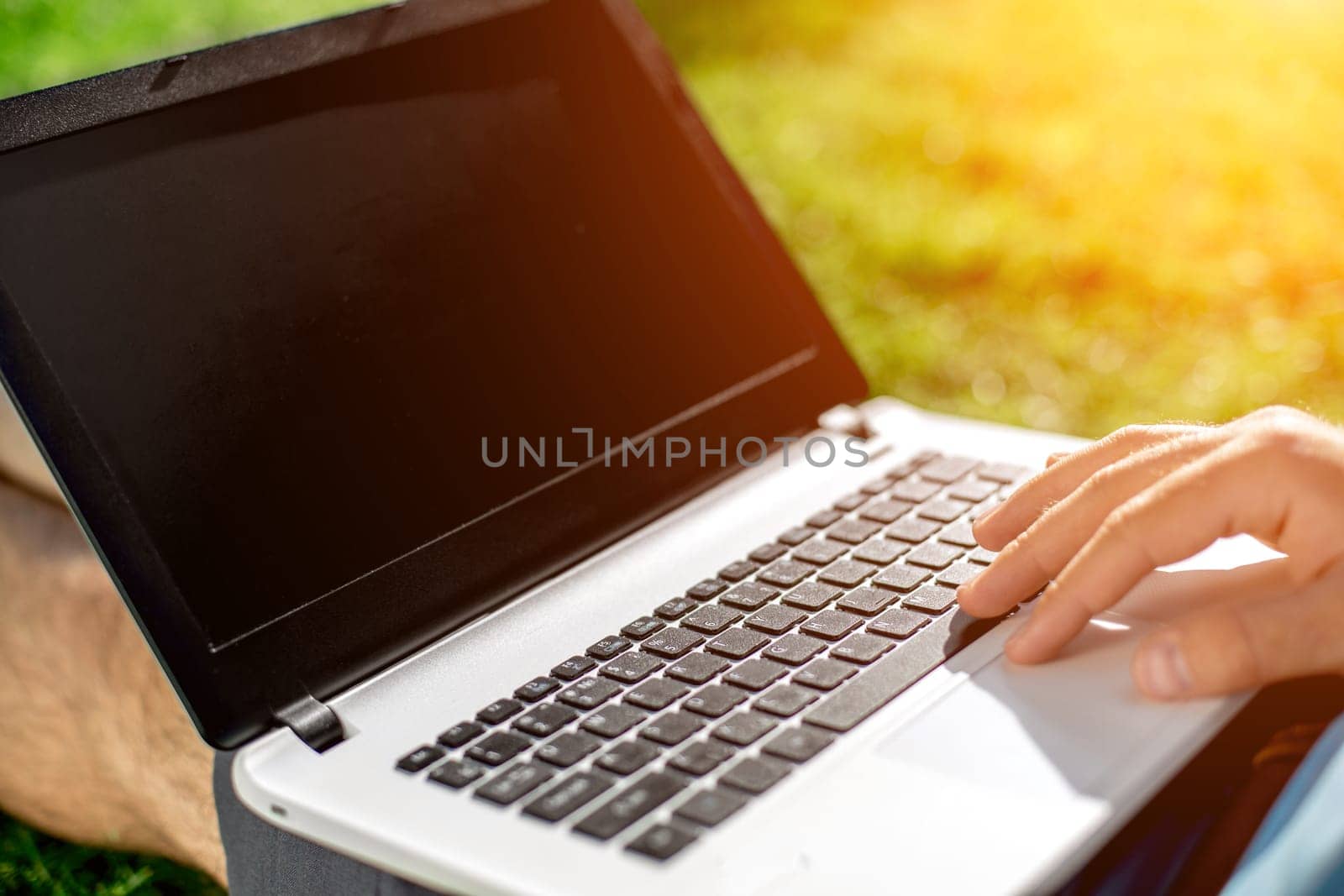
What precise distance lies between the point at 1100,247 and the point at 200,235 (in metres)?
2.07

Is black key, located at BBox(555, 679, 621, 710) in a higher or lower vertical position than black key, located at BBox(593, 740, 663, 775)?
higher

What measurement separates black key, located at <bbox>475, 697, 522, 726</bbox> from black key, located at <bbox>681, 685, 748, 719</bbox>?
118 millimetres

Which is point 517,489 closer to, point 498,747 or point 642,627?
point 642,627

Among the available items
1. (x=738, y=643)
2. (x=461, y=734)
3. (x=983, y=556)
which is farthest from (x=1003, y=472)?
(x=461, y=734)

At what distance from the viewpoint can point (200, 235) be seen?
98 centimetres

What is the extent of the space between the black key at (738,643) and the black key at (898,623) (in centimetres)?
8

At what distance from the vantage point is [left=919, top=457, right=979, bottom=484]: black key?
1194 millimetres

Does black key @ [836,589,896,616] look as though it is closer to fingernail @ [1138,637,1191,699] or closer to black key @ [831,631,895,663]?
black key @ [831,631,895,663]

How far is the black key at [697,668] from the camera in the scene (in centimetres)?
90

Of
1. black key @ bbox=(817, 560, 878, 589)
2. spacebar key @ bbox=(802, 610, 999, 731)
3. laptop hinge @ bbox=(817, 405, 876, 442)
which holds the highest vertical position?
laptop hinge @ bbox=(817, 405, 876, 442)

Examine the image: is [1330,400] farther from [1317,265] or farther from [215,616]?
[215,616]

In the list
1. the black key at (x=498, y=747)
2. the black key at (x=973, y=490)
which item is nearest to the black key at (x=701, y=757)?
the black key at (x=498, y=747)

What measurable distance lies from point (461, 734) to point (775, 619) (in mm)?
256

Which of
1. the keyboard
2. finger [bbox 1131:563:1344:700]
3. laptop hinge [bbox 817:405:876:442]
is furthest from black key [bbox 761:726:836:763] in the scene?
laptop hinge [bbox 817:405:876:442]
